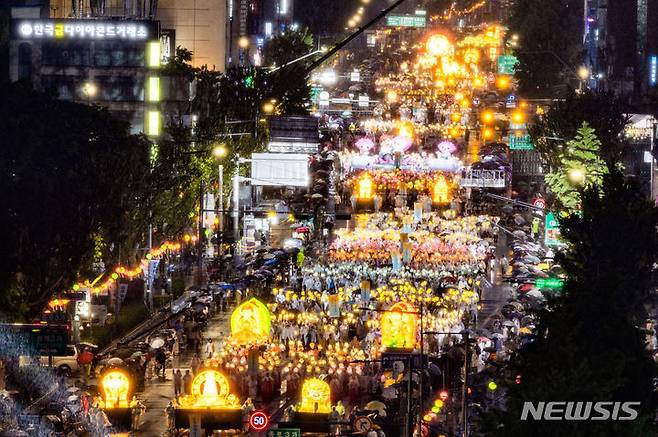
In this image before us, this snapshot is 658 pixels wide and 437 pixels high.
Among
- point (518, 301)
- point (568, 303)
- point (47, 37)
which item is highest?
point (47, 37)

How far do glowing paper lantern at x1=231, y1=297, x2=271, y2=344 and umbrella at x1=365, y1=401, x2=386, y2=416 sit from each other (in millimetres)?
4577

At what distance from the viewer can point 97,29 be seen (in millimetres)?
66438

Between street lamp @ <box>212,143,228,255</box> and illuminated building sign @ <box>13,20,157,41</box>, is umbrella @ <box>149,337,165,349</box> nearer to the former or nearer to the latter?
illuminated building sign @ <box>13,20,157,41</box>

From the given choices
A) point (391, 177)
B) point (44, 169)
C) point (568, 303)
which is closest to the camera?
point (568, 303)

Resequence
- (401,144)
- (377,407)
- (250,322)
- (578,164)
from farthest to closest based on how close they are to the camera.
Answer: (401,144), (578,164), (250,322), (377,407)

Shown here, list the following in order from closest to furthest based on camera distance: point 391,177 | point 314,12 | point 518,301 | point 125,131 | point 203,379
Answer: point 203,379 < point 518,301 < point 125,131 < point 391,177 < point 314,12

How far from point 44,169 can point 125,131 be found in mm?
10127

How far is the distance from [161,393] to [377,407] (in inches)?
306

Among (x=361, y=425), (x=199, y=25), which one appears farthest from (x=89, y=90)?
(x=361, y=425)

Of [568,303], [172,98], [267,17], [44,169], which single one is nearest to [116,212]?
[44,169]

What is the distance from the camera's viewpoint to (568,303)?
2705 cm

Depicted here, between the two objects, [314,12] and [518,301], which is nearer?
[518,301]

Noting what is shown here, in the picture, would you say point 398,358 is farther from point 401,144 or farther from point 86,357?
point 401,144

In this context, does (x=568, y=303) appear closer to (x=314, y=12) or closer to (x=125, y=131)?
(x=125, y=131)
